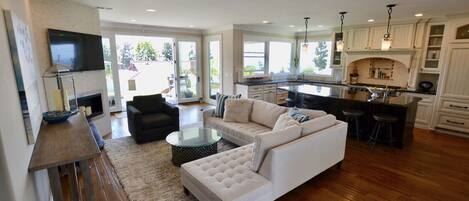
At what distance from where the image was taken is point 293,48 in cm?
827

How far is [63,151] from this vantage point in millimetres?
1735

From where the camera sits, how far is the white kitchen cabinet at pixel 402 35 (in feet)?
17.6

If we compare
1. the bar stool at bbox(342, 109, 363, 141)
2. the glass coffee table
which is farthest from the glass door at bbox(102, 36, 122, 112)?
the bar stool at bbox(342, 109, 363, 141)

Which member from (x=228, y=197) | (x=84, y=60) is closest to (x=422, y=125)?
(x=228, y=197)

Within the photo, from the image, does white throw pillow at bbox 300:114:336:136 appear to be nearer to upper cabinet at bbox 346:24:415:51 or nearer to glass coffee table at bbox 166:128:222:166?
glass coffee table at bbox 166:128:222:166

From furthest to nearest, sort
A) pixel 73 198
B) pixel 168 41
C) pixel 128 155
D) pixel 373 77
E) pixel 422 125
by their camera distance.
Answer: pixel 168 41 < pixel 373 77 < pixel 422 125 < pixel 128 155 < pixel 73 198

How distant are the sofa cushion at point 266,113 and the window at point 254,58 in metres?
2.94

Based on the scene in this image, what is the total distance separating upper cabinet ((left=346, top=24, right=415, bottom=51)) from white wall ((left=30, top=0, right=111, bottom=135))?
6.18 metres

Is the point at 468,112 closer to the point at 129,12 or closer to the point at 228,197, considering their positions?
the point at 228,197

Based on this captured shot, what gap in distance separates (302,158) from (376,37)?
4.92 m

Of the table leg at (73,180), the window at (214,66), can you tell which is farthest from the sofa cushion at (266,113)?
the window at (214,66)

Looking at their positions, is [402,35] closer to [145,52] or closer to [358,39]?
[358,39]

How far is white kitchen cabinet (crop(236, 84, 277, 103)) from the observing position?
6.51 metres

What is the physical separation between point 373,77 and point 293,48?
278 centimetres
